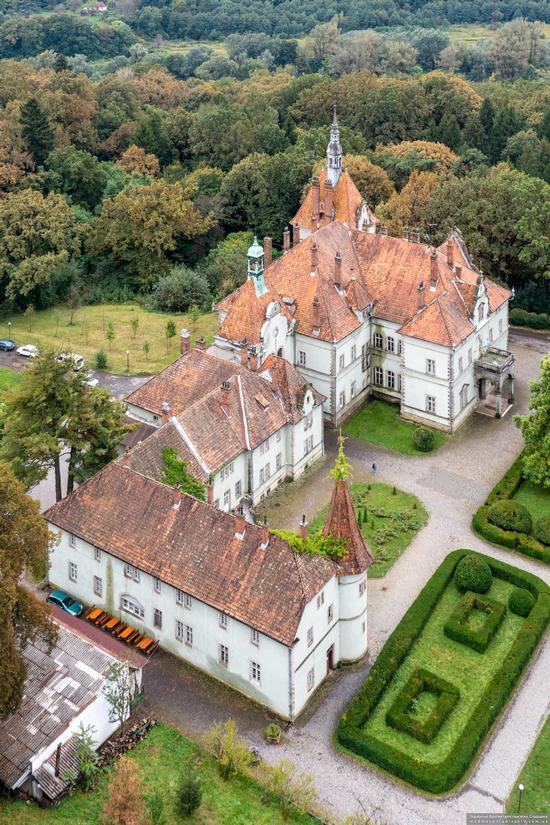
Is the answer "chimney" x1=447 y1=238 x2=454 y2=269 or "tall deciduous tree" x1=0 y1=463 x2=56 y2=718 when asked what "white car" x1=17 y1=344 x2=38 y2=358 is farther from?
"tall deciduous tree" x1=0 y1=463 x2=56 y2=718

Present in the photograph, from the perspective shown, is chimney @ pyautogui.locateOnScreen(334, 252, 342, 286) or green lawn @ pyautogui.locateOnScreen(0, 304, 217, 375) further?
green lawn @ pyautogui.locateOnScreen(0, 304, 217, 375)

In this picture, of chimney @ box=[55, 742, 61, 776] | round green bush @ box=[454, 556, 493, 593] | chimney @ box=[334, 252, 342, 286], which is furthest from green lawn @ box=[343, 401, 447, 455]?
chimney @ box=[55, 742, 61, 776]

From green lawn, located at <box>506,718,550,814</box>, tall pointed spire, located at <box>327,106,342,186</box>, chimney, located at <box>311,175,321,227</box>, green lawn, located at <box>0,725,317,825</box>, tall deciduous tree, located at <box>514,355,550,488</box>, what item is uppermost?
tall pointed spire, located at <box>327,106,342,186</box>

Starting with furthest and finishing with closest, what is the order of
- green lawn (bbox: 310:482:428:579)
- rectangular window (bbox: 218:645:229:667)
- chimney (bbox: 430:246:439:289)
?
chimney (bbox: 430:246:439:289), green lawn (bbox: 310:482:428:579), rectangular window (bbox: 218:645:229:667)

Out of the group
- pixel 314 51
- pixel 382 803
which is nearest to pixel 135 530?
pixel 382 803

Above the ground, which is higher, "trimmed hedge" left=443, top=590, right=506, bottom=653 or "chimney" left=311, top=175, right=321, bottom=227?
"chimney" left=311, top=175, right=321, bottom=227

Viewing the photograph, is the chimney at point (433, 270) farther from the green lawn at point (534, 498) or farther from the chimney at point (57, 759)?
the chimney at point (57, 759)


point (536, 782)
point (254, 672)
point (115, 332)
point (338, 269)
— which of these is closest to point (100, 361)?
point (115, 332)
